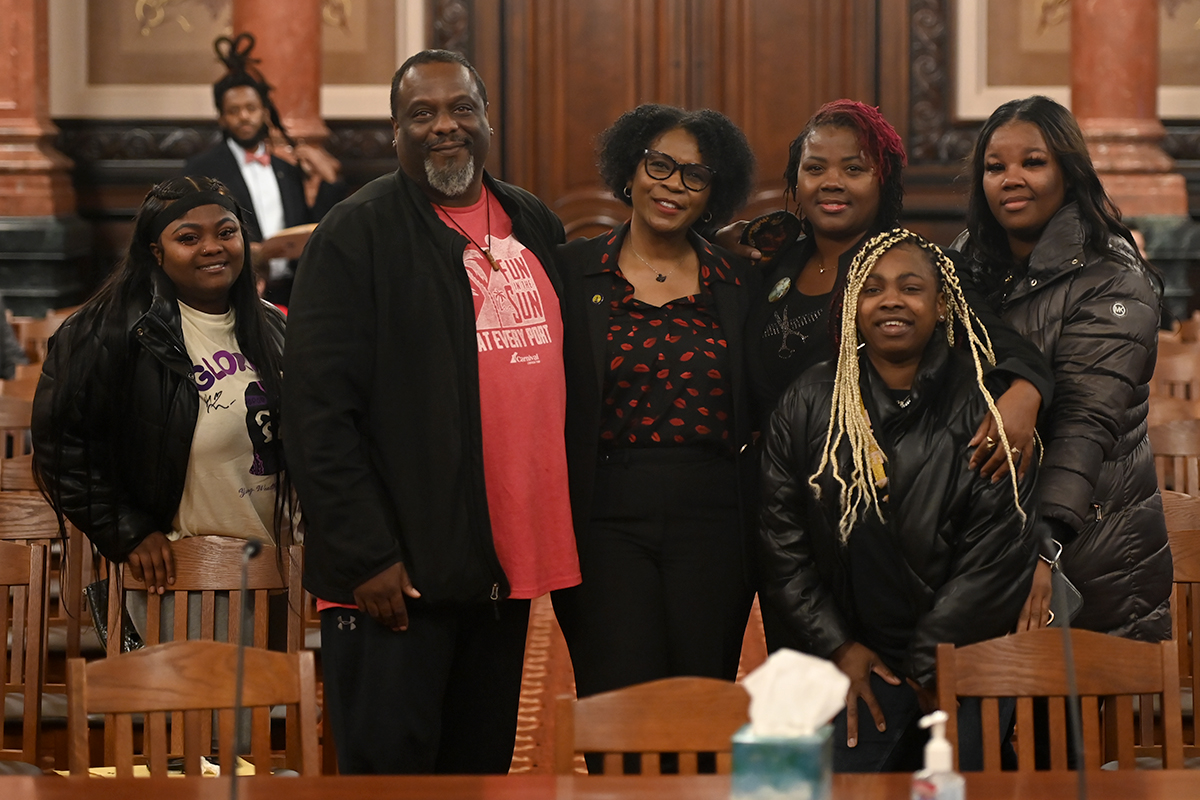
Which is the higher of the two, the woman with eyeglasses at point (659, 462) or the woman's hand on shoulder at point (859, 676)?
the woman with eyeglasses at point (659, 462)

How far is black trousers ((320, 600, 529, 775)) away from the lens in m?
2.56

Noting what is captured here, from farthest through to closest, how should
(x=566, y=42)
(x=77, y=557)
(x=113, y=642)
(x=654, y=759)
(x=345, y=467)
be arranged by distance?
(x=566, y=42) → (x=77, y=557) → (x=113, y=642) → (x=345, y=467) → (x=654, y=759)

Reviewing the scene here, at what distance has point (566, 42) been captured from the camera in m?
8.45

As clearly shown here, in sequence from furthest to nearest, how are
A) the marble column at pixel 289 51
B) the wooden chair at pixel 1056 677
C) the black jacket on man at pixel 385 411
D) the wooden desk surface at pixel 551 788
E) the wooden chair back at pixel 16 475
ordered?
the marble column at pixel 289 51
the wooden chair back at pixel 16 475
the black jacket on man at pixel 385 411
the wooden chair at pixel 1056 677
the wooden desk surface at pixel 551 788

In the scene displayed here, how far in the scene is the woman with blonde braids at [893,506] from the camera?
2.51 m

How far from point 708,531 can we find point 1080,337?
30.4 inches

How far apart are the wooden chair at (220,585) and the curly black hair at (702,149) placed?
1012 mm

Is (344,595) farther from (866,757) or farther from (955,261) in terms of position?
(955,261)

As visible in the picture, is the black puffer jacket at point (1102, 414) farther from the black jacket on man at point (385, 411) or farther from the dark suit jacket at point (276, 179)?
the dark suit jacket at point (276, 179)

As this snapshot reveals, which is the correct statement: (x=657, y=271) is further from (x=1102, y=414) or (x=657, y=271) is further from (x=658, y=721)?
(x=658, y=721)

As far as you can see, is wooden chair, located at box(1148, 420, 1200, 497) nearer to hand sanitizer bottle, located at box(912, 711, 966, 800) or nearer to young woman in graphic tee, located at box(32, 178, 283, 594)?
young woman in graphic tee, located at box(32, 178, 283, 594)

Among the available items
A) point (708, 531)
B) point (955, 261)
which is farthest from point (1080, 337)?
point (708, 531)

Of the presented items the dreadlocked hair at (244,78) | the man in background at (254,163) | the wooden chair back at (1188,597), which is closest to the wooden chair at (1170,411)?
the wooden chair back at (1188,597)

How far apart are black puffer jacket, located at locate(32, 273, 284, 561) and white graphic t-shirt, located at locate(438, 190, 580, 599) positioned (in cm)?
72
